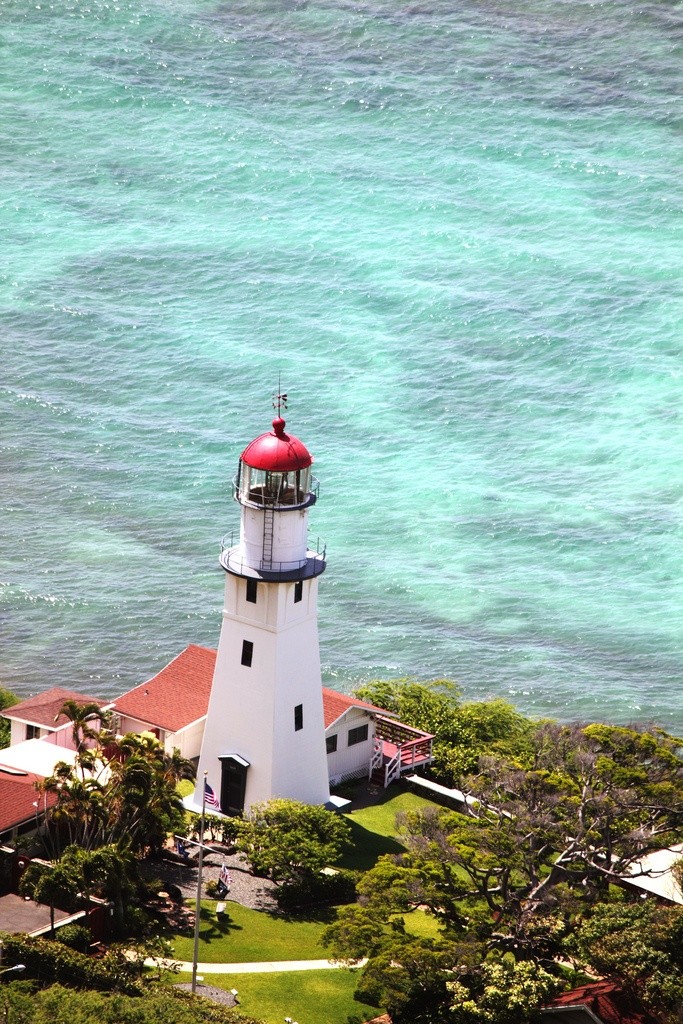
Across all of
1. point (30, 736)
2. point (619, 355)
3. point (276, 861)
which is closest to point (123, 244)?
point (619, 355)

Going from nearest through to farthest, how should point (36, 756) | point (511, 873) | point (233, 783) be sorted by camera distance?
point (511, 873) → point (36, 756) → point (233, 783)

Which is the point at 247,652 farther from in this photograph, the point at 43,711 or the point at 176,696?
the point at 43,711

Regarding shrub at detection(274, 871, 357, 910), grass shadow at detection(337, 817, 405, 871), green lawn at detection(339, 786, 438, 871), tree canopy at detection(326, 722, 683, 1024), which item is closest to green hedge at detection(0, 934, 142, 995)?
tree canopy at detection(326, 722, 683, 1024)

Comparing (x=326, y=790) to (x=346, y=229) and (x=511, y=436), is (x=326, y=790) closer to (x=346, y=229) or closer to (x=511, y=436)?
(x=511, y=436)

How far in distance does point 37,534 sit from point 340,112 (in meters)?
65.5

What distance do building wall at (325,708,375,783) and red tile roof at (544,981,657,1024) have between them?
14.9 meters

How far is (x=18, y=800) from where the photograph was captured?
51.4 meters

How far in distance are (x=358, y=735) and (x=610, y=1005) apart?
16.4m

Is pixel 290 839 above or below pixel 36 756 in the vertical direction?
below

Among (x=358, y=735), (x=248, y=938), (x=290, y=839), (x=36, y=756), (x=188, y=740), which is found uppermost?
(x=358, y=735)

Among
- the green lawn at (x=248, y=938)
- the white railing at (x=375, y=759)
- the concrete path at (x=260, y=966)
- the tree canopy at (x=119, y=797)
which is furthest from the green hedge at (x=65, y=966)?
the white railing at (x=375, y=759)

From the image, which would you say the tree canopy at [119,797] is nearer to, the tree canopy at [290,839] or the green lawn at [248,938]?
the tree canopy at [290,839]

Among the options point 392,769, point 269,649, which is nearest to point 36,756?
point 269,649

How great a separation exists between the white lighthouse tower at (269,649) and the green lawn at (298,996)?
849cm
